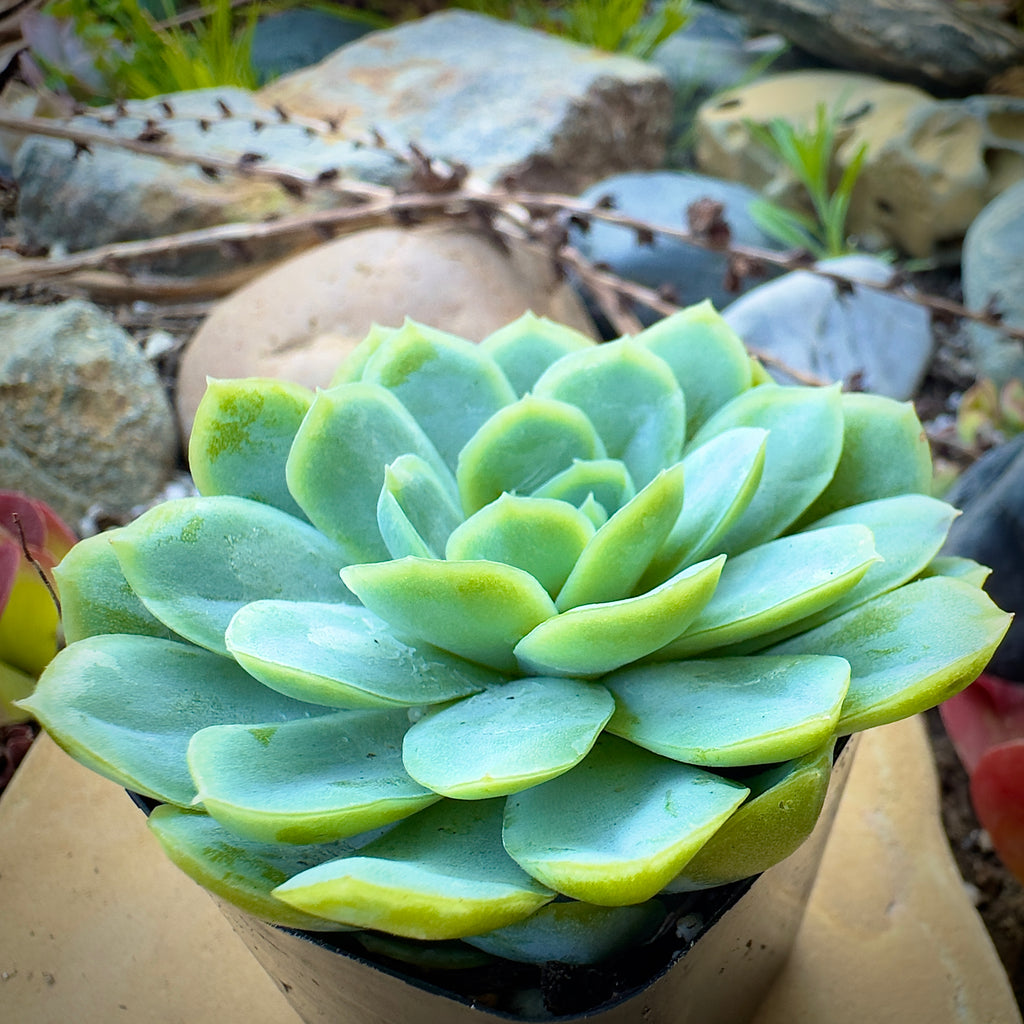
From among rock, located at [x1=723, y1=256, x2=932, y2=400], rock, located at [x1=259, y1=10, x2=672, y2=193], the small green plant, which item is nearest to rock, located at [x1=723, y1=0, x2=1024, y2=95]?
the small green plant

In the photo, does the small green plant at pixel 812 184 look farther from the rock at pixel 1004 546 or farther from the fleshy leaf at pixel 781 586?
the fleshy leaf at pixel 781 586

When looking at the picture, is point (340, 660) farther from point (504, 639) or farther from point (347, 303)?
point (347, 303)

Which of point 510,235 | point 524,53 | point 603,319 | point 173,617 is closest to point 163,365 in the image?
point 510,235

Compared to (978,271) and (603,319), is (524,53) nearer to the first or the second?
(603,319)

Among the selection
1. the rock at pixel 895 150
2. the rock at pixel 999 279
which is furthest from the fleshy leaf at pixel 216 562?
the rock at pixel 895 150

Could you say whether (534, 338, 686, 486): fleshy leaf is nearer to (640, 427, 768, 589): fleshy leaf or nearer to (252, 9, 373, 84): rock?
(640, 427, 768, 589): fleshy leaf

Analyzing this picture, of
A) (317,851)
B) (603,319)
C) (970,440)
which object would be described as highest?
(317,851)

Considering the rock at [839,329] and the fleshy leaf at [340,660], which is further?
the rock at [839,329]
